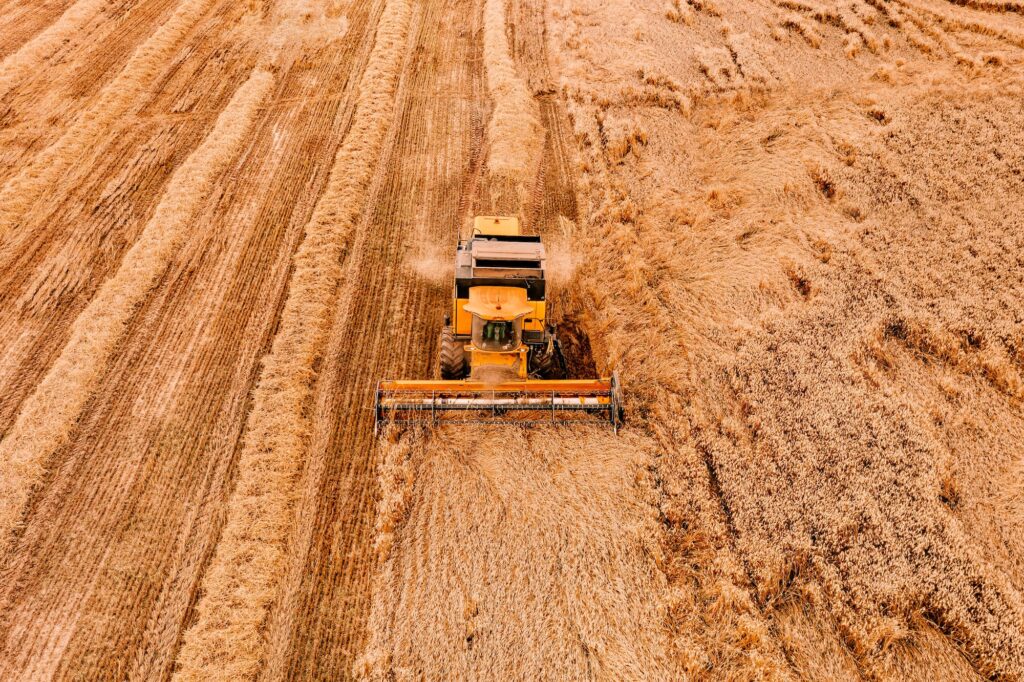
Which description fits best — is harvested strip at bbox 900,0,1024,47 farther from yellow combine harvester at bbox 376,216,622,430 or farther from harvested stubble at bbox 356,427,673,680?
harvested stubble at bbox 356,427,673,680

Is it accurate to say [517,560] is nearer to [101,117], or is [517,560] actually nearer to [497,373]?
[497,373]

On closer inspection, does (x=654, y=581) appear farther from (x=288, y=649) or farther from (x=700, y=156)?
(x=700, y=156)

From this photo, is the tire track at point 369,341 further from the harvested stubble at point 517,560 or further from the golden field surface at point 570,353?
the harvested stubble at point 517,560

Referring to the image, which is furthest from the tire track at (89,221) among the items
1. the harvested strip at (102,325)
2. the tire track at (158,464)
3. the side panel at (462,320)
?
the side panel at (462,320)

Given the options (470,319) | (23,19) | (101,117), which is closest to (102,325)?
(470,319)

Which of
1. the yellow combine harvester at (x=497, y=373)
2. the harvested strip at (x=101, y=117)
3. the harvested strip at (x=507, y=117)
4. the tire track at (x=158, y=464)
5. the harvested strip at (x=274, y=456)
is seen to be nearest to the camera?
the harvested strip at (x=274, y=456)

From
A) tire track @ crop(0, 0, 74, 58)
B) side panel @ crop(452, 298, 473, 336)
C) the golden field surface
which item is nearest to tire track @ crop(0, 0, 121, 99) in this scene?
the golden field surface
